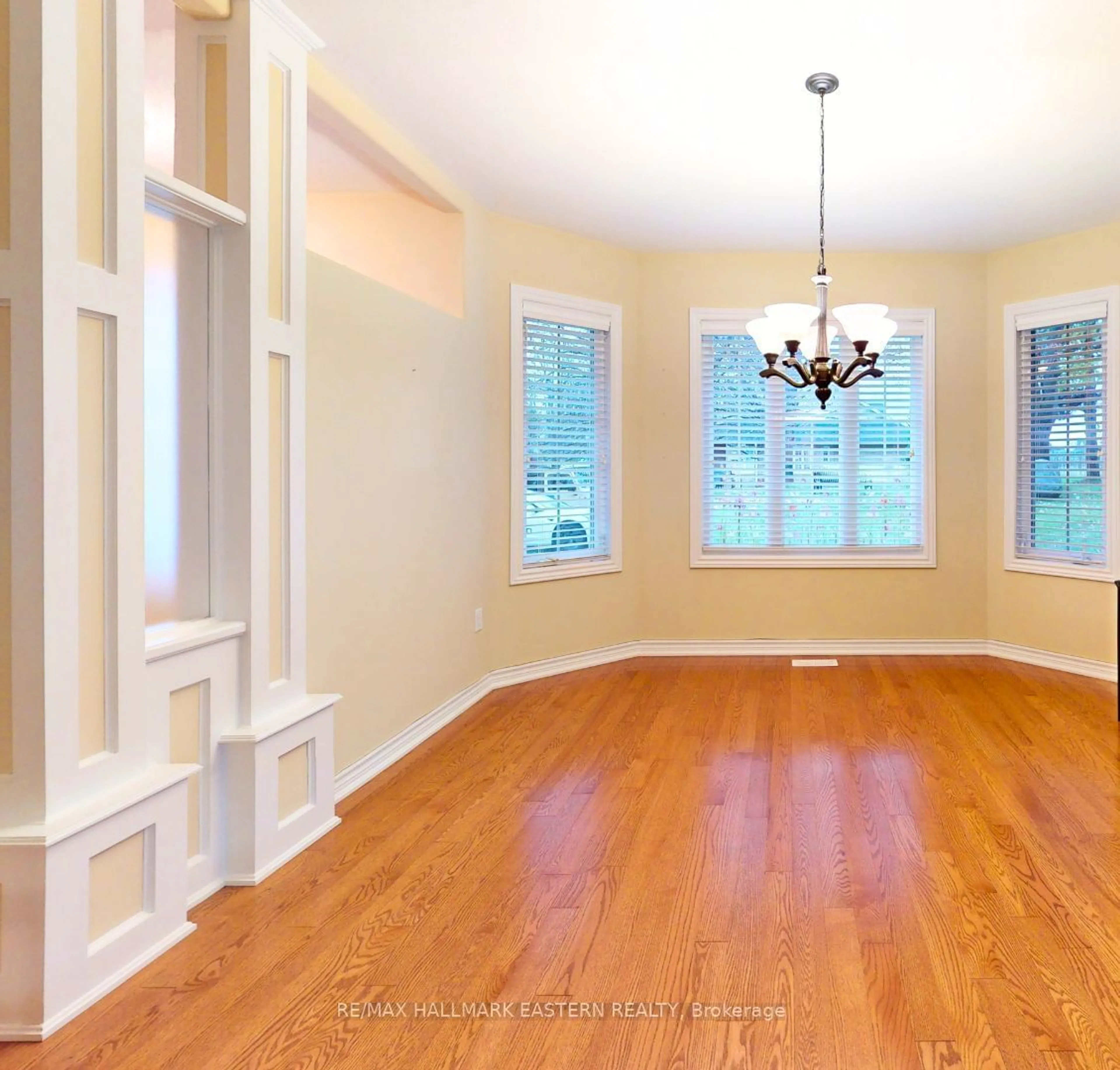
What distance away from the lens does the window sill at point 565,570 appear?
5727mm

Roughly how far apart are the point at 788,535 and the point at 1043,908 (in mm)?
4082

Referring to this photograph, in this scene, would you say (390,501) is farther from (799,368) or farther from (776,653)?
(776,653)

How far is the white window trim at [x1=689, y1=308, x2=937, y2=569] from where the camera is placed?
6.45 metres

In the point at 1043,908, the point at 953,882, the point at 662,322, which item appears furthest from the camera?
the point at 662,322

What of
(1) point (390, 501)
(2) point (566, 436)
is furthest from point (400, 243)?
(1) point (390, 501)

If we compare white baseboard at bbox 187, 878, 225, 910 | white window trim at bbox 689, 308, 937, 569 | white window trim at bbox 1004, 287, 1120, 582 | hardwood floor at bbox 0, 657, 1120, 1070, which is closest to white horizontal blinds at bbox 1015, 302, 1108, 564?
white window trim at bbox 1004, 287, 1120, 582

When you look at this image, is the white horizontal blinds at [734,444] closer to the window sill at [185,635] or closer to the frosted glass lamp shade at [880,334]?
the frosted glass lamp shade at [880,334]

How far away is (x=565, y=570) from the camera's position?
6020 mm

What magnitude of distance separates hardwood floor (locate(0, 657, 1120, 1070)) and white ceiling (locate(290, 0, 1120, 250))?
8.68 ft

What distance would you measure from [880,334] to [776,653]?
10.3 ft

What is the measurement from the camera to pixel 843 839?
10.4 ft

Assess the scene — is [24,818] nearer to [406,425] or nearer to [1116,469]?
[406,425]

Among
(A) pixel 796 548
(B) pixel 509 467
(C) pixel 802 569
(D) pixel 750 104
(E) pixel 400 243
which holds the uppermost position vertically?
(D) pixel 750 104

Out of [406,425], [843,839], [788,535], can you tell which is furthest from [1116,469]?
[406,425]
